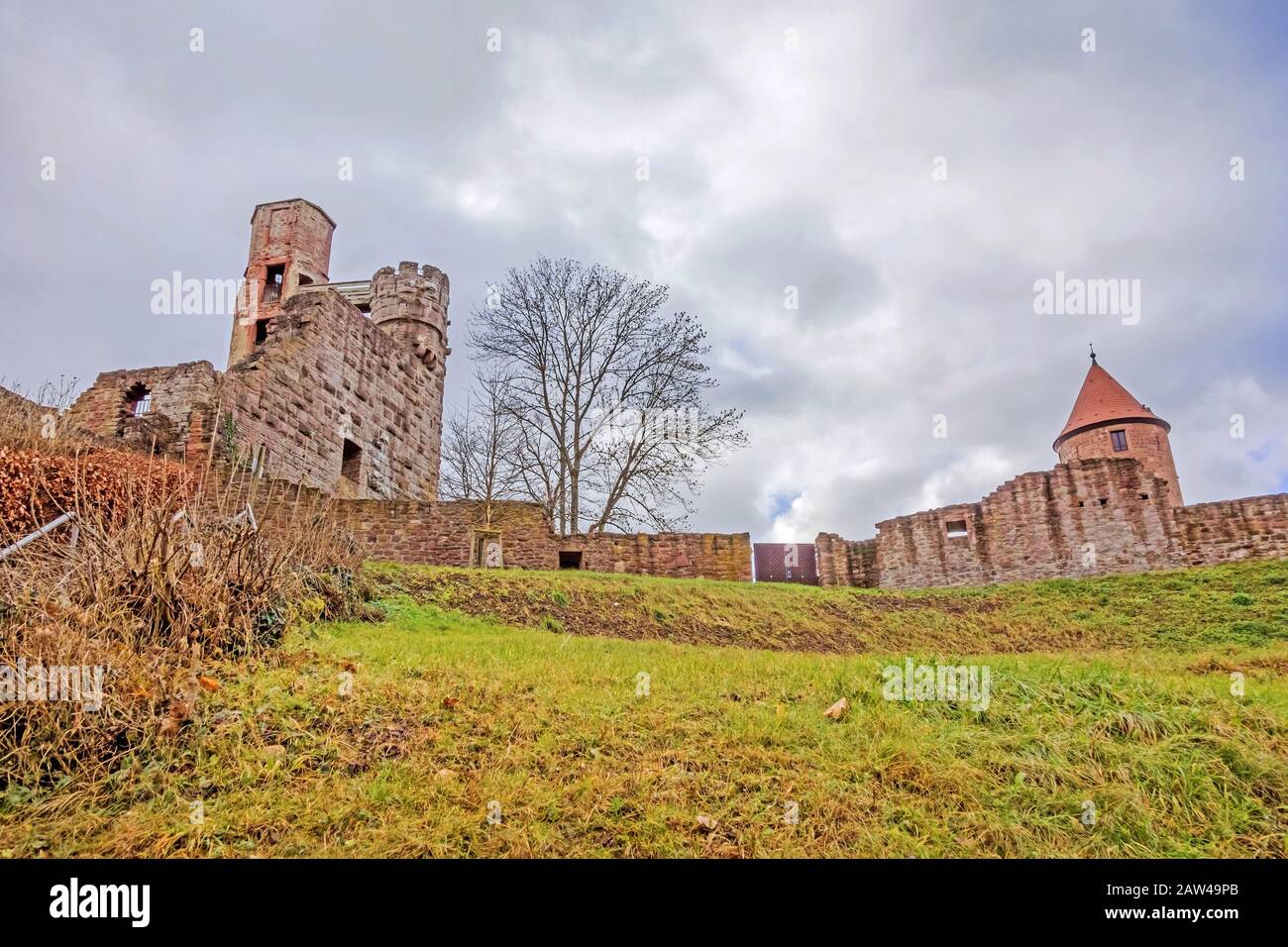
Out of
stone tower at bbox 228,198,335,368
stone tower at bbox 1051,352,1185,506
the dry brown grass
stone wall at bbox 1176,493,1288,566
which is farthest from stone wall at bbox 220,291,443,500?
stone tower at bbox 1051,352,1185,506

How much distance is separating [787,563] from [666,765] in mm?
18612

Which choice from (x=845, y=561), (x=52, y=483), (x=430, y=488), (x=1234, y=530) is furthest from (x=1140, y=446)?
(x=52, y=483)

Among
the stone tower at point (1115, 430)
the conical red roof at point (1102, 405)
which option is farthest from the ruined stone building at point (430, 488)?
the conical red roof at point (1102, 405)

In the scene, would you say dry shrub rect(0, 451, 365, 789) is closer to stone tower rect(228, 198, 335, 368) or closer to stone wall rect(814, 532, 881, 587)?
stone wall rect(814, 532, 881, 587)

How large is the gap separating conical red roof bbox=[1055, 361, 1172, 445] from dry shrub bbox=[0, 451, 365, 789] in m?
36.2

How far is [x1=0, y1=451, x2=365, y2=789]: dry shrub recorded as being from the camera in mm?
4145

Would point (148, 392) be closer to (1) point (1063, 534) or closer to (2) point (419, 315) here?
(2) point (419, 315)

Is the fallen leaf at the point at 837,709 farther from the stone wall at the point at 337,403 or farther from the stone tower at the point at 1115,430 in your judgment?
the stone tower at the point at 1115,430

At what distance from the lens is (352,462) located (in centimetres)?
1811

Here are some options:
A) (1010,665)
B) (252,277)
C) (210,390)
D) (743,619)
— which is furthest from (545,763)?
(252,277)

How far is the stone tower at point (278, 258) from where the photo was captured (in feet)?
92.9

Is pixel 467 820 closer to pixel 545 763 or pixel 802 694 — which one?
pixel 545 763

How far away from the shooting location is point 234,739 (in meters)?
4.47
